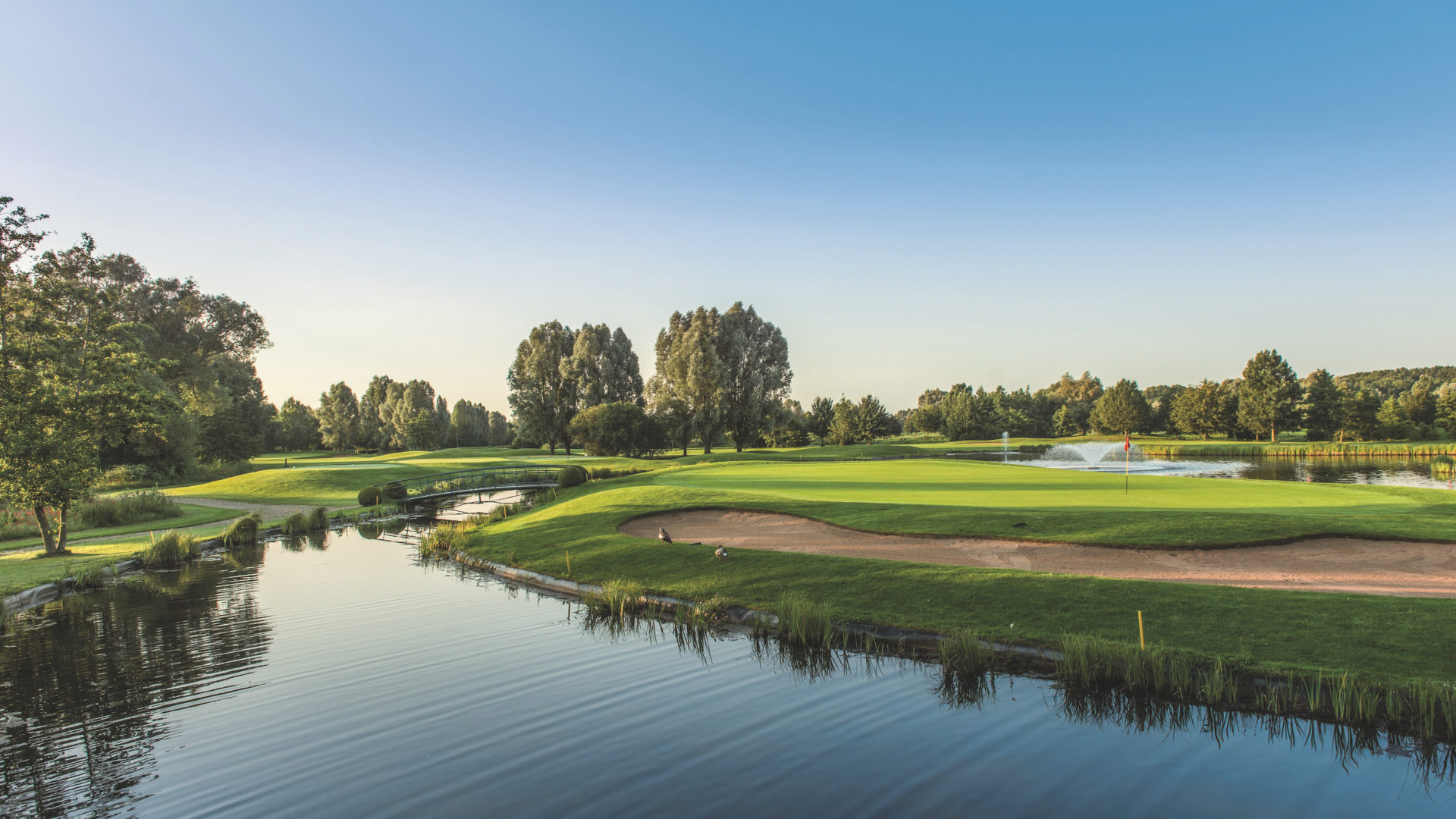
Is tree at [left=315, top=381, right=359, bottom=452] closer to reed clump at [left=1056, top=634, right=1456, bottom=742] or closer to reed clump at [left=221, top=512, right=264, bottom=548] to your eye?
reed clump at [left=221, top=512, right=264, bottom=548]

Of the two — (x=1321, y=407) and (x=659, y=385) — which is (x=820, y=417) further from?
(x=1321, y=407)

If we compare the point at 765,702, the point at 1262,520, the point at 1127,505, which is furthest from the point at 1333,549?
the point at 765,702

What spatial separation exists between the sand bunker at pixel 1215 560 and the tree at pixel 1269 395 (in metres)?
82.7

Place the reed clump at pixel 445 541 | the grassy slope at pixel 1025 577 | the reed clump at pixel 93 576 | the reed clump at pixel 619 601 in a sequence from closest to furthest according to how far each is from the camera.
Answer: the grassy slope at pixel 1025 577 < the reed clump at pixel 619 601 < the reed clump at pixel 93 576 < the reed clump at pixel 445 541

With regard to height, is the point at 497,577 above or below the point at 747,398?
below

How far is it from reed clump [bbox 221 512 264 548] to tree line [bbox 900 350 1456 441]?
7504 cm

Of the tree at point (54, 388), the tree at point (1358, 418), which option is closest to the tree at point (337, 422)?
the tree at point (54, 388)

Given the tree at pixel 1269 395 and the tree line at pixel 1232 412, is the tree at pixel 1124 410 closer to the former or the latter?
the tree line at pixel 1232 412

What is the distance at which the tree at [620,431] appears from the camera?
53.8 meters

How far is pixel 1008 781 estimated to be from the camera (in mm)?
6379

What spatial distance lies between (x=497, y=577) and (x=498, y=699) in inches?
341

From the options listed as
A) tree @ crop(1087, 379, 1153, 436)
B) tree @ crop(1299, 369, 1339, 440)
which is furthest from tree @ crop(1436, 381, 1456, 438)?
tree @ crop(1087, 379, 1153, 436)

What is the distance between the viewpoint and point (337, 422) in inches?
3920

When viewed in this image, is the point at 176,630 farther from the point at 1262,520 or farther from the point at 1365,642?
the point at 1262,520
